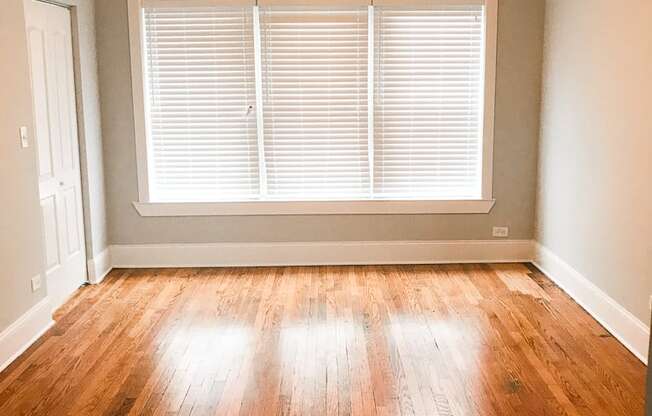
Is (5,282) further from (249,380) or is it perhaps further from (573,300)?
(573,300)

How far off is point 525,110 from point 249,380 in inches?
128

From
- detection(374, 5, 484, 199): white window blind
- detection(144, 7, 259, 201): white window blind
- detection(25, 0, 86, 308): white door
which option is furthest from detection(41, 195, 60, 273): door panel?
detection(374, 5, 484, 199): white window blind

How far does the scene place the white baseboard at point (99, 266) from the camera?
5.20 m

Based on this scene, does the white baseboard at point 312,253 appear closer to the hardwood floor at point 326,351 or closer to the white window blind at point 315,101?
the hardwood floor at point 326,351

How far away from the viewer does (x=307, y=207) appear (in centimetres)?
555

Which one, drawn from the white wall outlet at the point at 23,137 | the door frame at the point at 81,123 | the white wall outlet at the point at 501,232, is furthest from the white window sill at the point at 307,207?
the white wall outlet at the point at 23,137

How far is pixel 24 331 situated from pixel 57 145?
1379 mm

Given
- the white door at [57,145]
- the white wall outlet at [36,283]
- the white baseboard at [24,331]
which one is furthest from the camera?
the white door at [57,145]

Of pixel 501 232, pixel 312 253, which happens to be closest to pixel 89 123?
pixel 312 253

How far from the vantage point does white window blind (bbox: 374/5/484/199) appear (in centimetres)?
538

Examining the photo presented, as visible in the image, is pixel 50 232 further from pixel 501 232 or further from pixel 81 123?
pixel 501 232

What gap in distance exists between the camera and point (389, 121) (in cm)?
549

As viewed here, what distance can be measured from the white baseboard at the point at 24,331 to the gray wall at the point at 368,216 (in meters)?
1.44

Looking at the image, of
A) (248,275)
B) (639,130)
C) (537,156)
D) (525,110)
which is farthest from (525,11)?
(248,275)
